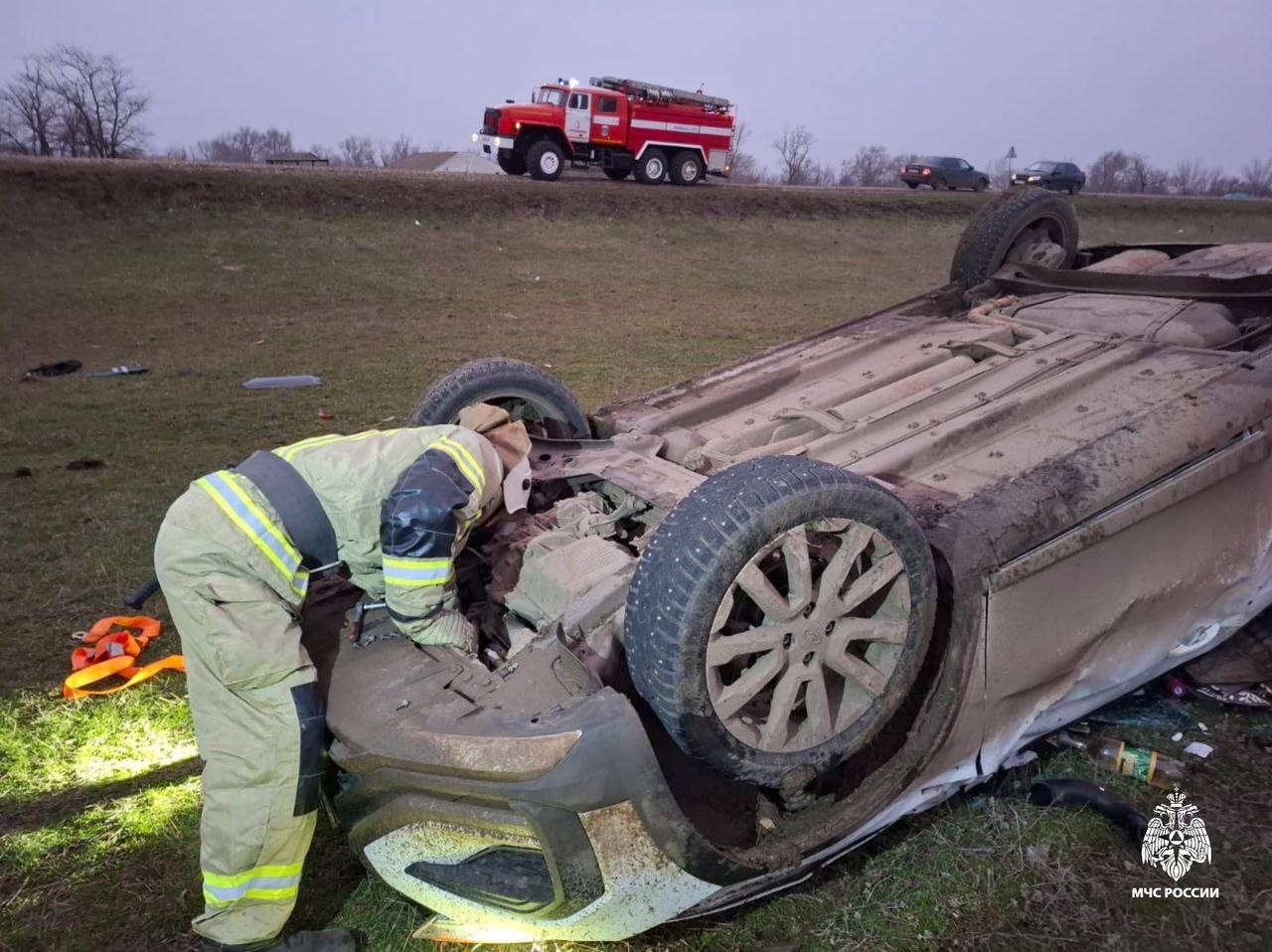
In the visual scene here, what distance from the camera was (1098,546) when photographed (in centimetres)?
277

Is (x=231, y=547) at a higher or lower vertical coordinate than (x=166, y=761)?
higher

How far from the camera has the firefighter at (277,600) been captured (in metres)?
2.42

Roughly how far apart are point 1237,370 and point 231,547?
3306 millimetres

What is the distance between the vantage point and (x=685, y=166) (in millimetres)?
19703

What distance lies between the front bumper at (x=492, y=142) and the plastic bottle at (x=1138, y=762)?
16.8 meters

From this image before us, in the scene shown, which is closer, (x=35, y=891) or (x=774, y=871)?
(x=774, y=871)

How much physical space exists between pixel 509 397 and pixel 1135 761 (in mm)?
2754

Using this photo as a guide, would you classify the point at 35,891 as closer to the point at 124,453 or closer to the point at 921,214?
the point at 124,453

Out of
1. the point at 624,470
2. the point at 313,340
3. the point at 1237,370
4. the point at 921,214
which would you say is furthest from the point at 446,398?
the point at 921,214

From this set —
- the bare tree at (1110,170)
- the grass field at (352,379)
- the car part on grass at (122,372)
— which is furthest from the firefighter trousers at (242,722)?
the bare tree at (1110,170)

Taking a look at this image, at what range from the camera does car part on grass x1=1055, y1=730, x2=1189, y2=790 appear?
10.2 ft

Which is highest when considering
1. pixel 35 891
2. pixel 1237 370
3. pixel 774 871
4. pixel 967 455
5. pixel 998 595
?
pixel 1237 370

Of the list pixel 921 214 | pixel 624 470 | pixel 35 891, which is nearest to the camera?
pixel 35 891

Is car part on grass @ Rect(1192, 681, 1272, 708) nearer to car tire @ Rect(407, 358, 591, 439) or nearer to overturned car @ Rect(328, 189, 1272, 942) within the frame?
overturned car @ Rect(328, 189, 1272, 942)
